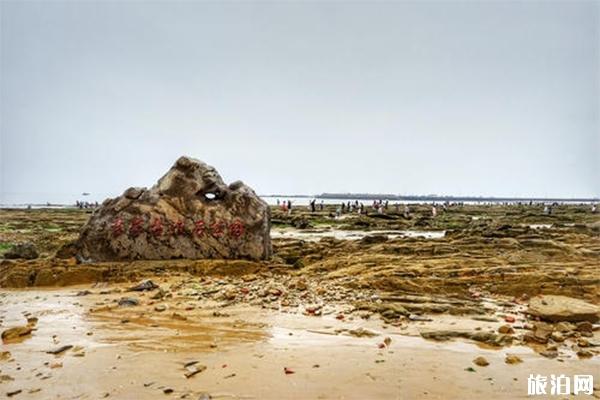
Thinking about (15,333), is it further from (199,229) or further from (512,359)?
(512,359)

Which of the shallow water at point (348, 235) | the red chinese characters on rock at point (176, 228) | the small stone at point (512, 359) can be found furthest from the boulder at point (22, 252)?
the small stone at point (512, 359)

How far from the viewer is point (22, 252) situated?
14281 mm

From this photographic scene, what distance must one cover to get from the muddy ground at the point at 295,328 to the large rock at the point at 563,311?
188mm

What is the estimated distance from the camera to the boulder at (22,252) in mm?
14062

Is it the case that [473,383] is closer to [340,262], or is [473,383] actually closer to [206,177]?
[340,262]

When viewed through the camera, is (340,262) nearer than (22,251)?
Yes

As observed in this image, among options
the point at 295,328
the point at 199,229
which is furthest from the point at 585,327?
the point at 199,229

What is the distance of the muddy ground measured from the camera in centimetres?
480

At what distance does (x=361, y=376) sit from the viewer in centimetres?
495

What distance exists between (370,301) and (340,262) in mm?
4621

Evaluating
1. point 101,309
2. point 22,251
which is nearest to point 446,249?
point 101,309

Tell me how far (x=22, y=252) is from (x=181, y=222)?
6221mm

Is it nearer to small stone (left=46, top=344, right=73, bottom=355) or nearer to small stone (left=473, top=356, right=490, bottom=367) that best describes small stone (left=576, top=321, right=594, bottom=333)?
small stone (left=473, top=356, right=490, bottom=367)

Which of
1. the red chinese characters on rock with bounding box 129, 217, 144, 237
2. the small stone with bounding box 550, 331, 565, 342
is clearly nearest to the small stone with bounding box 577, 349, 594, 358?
the small stone with bounding box 550, 331, 565, 342
